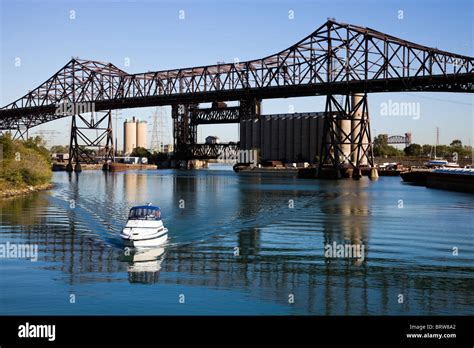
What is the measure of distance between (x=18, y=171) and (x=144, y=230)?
58.1 meters

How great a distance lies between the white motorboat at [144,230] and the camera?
38438 millimetres

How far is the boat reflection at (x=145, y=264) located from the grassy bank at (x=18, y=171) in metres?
45.2

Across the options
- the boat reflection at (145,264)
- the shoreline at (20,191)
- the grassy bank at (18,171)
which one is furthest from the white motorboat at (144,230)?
the grassy bank at (18,171)

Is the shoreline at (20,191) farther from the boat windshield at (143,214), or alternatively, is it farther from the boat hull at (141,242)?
the boat hull at (141,242)

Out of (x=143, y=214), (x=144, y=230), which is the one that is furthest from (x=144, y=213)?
(x=144, y=230)

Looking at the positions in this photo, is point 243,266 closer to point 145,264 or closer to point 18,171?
point 145,264

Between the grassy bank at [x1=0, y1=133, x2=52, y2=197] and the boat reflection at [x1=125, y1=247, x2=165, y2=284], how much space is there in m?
45.2

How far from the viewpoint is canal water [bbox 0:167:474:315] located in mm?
25750

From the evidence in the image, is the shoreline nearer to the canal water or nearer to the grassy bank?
the grassy bank

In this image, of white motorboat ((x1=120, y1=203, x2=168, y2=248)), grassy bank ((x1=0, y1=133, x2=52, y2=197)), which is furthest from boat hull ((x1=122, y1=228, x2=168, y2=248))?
grassy bank ((x1=0, y1=133, x2=52, y2=197))

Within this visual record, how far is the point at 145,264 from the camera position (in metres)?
33.8
